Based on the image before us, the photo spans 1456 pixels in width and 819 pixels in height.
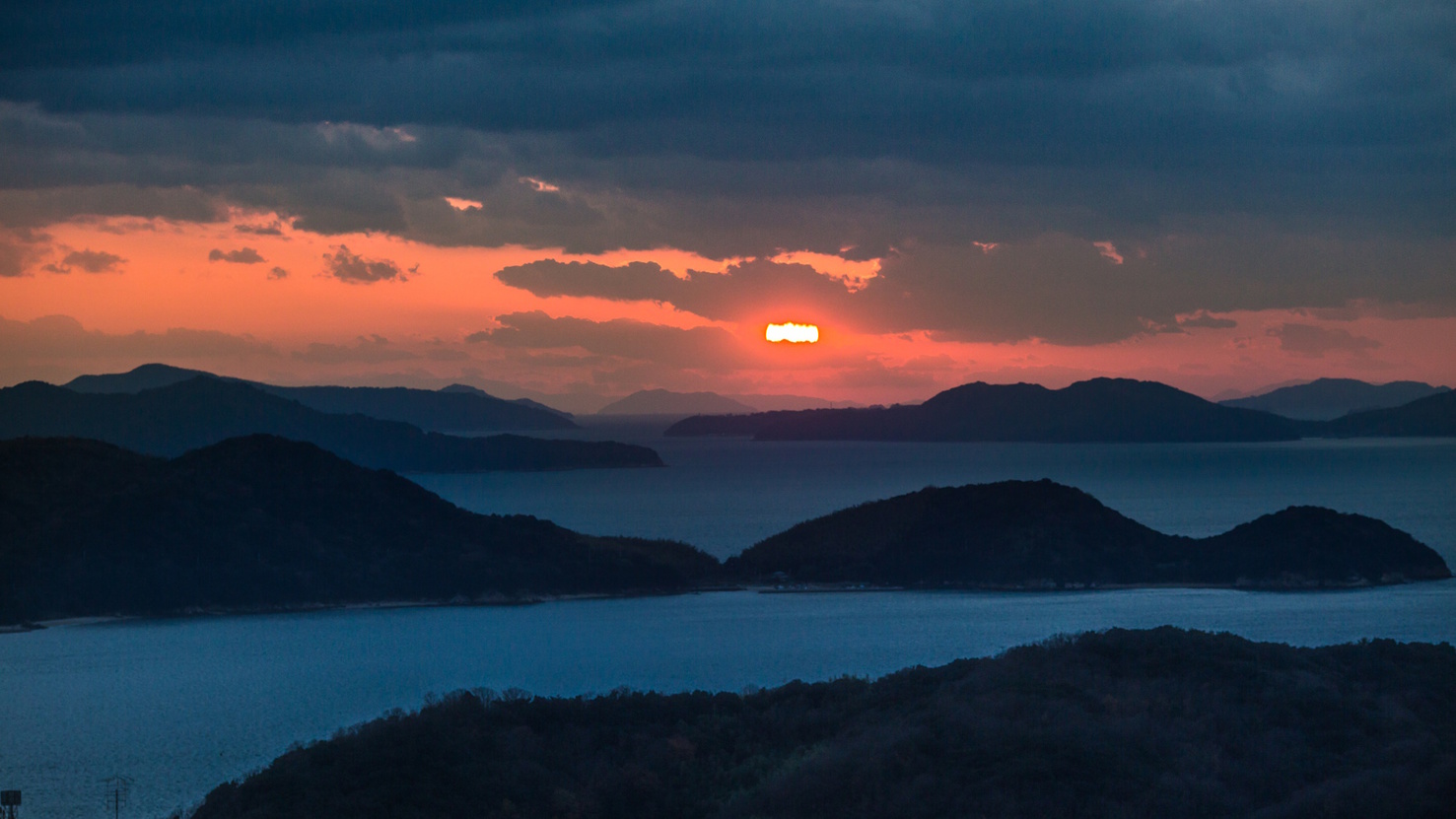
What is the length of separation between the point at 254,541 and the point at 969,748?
65.2 metres

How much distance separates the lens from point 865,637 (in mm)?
63938

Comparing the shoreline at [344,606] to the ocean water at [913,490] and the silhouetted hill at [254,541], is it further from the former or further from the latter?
the ocean water at [913,490]

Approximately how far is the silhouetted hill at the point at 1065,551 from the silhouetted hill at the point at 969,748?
50857mm

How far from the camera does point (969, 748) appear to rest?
2231 centimetres

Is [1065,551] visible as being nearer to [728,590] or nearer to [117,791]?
[728,590]

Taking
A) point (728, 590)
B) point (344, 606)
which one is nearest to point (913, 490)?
point (728, 590)

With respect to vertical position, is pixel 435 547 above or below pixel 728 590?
above

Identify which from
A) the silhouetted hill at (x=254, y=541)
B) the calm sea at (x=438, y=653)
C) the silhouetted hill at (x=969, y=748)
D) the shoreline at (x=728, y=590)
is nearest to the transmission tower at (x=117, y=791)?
the calm sea at (x=438, y=653)

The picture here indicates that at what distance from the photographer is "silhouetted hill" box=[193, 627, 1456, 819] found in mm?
20750

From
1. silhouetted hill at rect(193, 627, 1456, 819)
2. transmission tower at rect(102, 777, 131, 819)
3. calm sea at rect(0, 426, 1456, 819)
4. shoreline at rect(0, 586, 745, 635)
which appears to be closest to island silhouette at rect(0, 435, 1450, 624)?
shoreline at rect(0, 586, 745, 635)

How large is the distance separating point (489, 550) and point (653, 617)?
54.2ft

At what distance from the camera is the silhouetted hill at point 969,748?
68.1 feet

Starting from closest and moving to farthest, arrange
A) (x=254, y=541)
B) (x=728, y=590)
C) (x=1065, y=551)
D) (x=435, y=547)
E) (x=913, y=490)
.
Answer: (x=254, y=541) → (x=435, y=547) → (x=728, y=590) → (x=1065, y=551) → (x=913, y=490)

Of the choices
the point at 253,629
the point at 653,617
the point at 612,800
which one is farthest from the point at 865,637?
the point at 612,800
